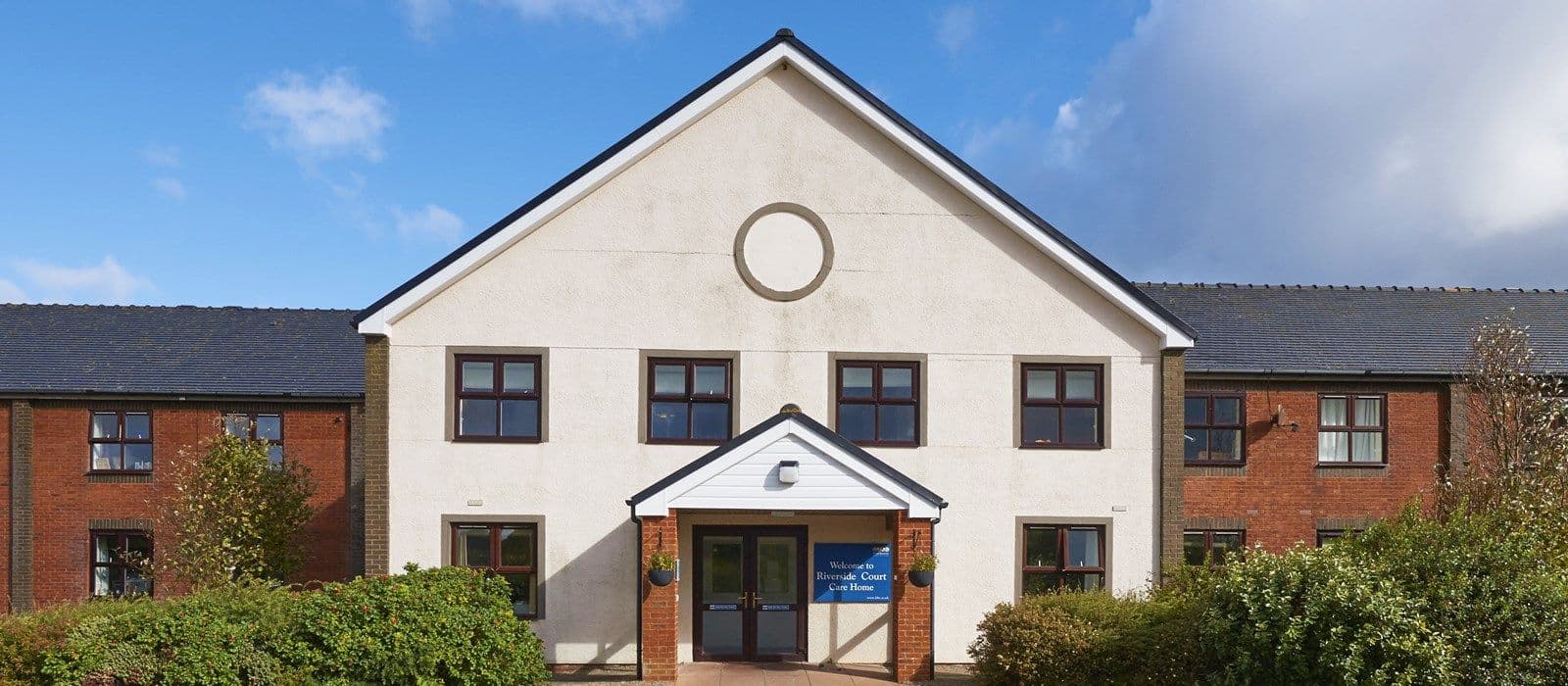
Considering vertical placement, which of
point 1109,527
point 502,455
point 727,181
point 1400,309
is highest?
point 727,181

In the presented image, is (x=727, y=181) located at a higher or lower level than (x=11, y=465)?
higher

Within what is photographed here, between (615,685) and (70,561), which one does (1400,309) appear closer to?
(615,685)

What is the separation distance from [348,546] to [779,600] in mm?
9991

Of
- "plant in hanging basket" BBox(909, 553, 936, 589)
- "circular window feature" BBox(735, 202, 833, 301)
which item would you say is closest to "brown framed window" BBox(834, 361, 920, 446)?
"circular window feature" BBox(735, 202, 833, 301)

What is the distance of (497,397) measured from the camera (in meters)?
14.5

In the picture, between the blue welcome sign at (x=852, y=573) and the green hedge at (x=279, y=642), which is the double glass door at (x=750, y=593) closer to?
the blue welcome sign at (x=852, y=573)

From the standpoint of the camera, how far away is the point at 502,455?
14.4 meters

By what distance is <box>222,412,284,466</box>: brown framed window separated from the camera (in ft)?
60.4

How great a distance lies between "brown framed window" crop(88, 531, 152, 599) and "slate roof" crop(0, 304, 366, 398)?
10.1 feet

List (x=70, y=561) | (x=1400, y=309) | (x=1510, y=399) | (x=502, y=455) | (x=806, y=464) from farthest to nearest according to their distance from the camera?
1. (x=1400, y=309)
2. (x=70, y=561)
3. (x=1510, y=399)
4. (x=502, y=455)
5. (x=806, y=464)

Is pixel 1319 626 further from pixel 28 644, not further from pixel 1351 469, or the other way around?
pixel 28 644

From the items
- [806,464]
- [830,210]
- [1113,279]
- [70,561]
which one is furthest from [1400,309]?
[70,561]

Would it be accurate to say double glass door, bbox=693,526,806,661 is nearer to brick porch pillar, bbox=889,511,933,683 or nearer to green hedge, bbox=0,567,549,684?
brick porch pillar, bbox=889,511,933,683

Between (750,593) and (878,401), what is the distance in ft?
12.5
